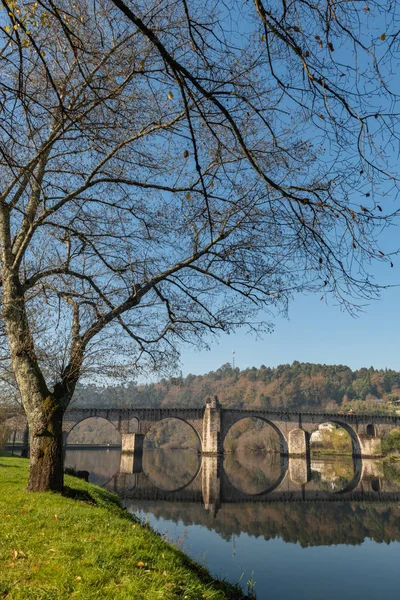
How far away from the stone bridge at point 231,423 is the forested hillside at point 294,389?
55105mm

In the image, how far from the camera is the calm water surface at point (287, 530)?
11.1m

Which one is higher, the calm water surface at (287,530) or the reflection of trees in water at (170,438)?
the calm water surface at (287,530)

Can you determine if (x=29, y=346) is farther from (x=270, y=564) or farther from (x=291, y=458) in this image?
(x=291, y=458)

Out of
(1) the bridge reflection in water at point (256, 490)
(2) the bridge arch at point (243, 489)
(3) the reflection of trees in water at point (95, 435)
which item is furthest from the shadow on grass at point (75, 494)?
(3) the reflection of trees in water at point (95, 435)

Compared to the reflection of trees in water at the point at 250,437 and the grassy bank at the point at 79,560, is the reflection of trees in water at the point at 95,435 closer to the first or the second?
the reflection of trees in water at the point at 250,437

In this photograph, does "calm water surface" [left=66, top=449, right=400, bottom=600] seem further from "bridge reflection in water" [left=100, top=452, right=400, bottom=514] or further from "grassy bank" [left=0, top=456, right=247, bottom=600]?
"grassy bank" [left=0, top=456, right=247, bottom=600]

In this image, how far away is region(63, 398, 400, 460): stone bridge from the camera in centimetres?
6216

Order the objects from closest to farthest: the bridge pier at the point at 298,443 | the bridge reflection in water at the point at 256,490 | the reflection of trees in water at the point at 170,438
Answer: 1. the bridge reflection in water at the point at 256,490
2. the bridge pier at the point at 298,443
3. the reflection of trees in water at the point at 170,438

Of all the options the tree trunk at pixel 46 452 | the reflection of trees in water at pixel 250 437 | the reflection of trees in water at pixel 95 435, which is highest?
the tree trunk at pixel 46 452

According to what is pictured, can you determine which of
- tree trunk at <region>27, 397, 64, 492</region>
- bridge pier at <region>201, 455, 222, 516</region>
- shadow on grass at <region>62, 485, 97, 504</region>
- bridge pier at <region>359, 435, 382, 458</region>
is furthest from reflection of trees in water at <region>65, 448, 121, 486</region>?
bridge pier at <region>359, 435, 382, 458</region>

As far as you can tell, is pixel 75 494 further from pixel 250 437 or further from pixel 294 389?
pixel 294 389

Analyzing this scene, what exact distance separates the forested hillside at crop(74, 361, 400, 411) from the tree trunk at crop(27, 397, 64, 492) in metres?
112

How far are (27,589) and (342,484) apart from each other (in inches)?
1318

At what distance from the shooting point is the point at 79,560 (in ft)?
15.6
